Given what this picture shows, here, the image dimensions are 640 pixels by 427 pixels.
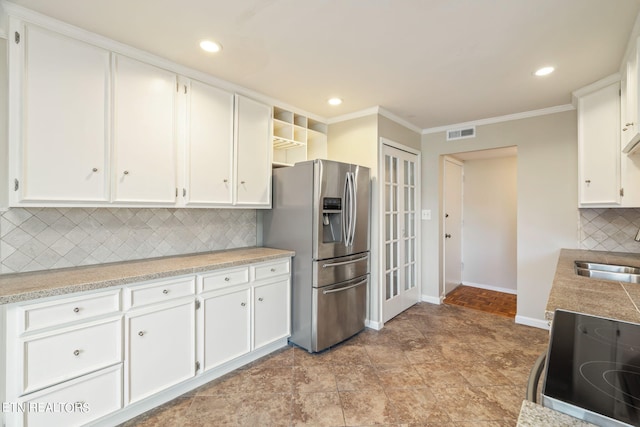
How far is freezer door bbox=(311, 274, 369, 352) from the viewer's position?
8.93 ft

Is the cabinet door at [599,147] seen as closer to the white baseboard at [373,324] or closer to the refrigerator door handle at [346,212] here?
the refrigerator door handle at [346,212]

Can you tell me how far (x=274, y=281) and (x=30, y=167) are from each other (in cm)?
184

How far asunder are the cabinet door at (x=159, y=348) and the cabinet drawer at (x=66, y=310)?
0.15 metres

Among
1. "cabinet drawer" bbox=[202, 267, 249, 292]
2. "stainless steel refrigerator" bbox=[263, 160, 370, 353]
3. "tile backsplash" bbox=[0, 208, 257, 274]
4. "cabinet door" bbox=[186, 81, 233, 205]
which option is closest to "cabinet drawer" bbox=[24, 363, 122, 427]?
"cabinet drawer" bbox=[202, 267, 249, 292]

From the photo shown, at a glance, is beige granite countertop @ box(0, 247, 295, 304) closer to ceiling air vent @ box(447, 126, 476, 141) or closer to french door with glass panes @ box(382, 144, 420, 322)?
french door with glass panes @ box(382, 144, 420, 322)

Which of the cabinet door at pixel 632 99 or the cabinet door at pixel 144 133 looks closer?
the cabinet door at pixel 632 99

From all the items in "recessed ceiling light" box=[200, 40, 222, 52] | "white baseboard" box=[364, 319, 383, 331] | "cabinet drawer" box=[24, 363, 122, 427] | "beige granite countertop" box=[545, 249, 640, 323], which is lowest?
"white baseboard" box=[364, 319, 383, 331]

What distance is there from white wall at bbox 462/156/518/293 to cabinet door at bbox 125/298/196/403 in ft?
15.5

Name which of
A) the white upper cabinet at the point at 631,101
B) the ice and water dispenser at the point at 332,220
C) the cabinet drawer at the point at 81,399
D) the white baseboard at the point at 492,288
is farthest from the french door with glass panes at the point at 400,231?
the cabinet drawer at the point at 81,399

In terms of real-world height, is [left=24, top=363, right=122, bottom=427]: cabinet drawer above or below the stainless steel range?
below

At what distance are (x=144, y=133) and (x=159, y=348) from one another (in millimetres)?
1507

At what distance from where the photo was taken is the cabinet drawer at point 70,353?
4.95ft

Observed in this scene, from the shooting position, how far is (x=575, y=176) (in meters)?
3.16

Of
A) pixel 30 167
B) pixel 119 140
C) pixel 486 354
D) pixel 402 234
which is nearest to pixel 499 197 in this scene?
pixel 402 234
